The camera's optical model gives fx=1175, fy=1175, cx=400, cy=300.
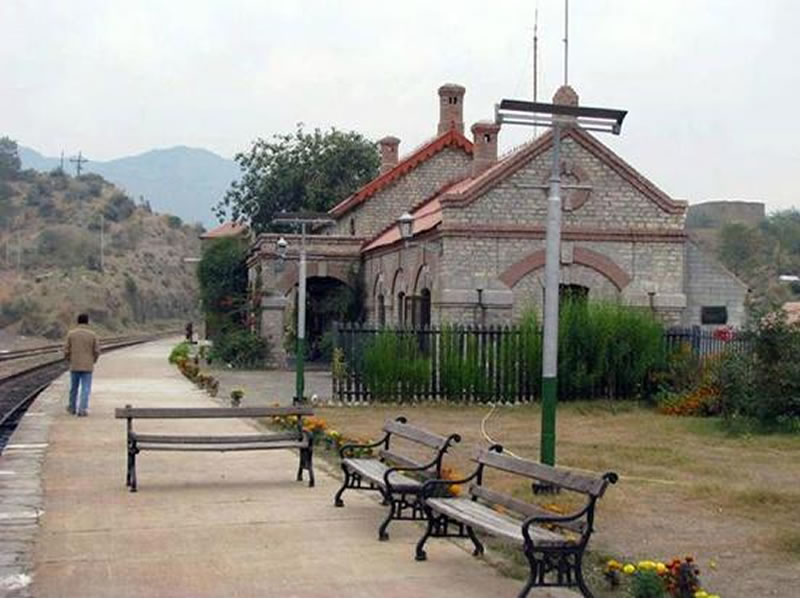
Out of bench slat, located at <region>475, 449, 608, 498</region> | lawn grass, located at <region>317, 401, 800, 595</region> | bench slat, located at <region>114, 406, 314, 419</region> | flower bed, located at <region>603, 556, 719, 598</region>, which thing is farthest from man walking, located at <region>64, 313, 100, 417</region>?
flower bed, located at <region>603, 556, 719, 598</region>

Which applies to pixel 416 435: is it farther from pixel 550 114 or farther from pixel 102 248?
pixel 102 248

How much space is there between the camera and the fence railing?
23188 millimetres

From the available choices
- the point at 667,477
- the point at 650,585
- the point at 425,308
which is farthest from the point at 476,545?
the point at 425,308

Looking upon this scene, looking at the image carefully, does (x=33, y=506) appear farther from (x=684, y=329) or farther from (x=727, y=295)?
(x=727, y=295)

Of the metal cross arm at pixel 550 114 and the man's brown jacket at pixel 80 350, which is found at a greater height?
the metal cross arm at pixel 550 114

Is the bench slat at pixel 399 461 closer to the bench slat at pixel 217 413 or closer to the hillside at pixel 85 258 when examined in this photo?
the bench slat at pixel 217 413

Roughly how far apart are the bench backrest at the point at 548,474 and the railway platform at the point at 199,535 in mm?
691

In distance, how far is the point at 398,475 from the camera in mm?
10594

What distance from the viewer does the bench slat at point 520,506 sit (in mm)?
7535

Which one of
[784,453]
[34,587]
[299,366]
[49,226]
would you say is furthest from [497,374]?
[49,226]

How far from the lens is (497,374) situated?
76.8 feet

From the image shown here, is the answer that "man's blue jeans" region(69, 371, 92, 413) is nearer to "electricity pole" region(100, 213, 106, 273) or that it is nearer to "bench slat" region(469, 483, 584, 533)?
"bench slat" region(469, 483, 584, 533)

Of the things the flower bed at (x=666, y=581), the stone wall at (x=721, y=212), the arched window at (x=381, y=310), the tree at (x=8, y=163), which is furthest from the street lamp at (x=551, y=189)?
the tree at (x=8, y=163)

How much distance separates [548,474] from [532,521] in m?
1.05
